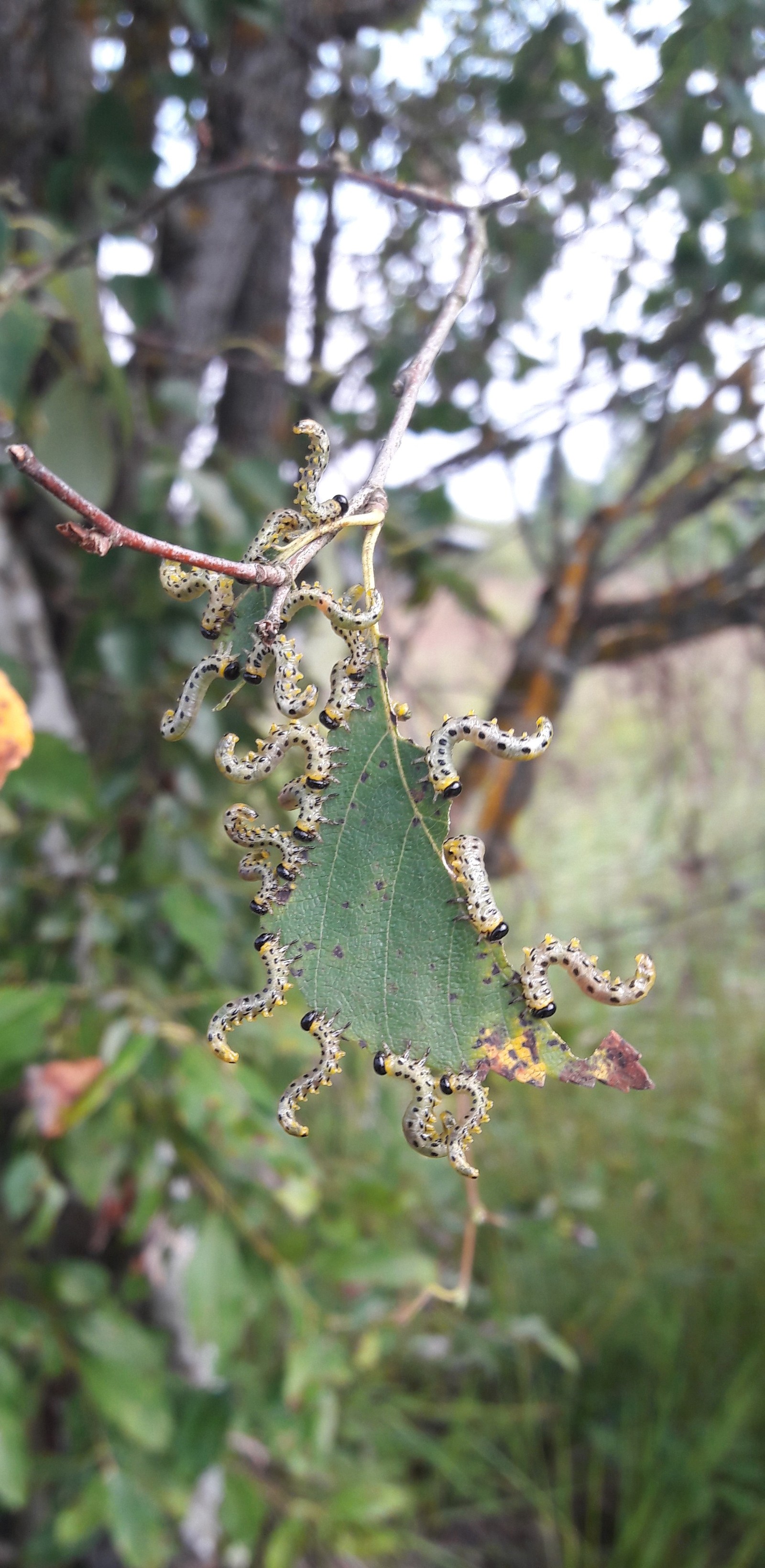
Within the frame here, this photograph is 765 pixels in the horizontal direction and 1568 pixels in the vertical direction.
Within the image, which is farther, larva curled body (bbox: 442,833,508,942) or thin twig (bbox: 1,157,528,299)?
thin twig (bbox: 1,157,528,299)

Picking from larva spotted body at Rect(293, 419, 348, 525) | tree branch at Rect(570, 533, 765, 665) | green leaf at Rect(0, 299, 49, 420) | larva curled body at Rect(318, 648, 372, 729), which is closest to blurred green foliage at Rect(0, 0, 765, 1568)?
green leaf at Rect(0, 299, 49, 420)

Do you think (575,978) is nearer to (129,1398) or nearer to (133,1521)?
(129,1398)

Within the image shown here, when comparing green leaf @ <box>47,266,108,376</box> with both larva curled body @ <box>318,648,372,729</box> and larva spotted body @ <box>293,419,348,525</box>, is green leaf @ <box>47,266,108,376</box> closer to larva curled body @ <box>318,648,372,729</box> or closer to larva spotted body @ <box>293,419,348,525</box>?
larva spotted body @ <box>293,419,348,525</box>

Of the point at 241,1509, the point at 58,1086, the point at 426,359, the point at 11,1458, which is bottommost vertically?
the point at 241,1509

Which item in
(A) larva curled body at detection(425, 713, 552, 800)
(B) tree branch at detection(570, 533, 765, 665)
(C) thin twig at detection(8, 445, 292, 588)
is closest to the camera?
(C) thin twig at detection(8, 445, 292, 588)

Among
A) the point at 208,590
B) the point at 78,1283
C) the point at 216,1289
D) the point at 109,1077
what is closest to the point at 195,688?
the point at 208,590

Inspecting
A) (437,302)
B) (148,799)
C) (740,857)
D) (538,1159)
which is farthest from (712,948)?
(148,799)

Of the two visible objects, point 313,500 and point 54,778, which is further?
point 54,778
